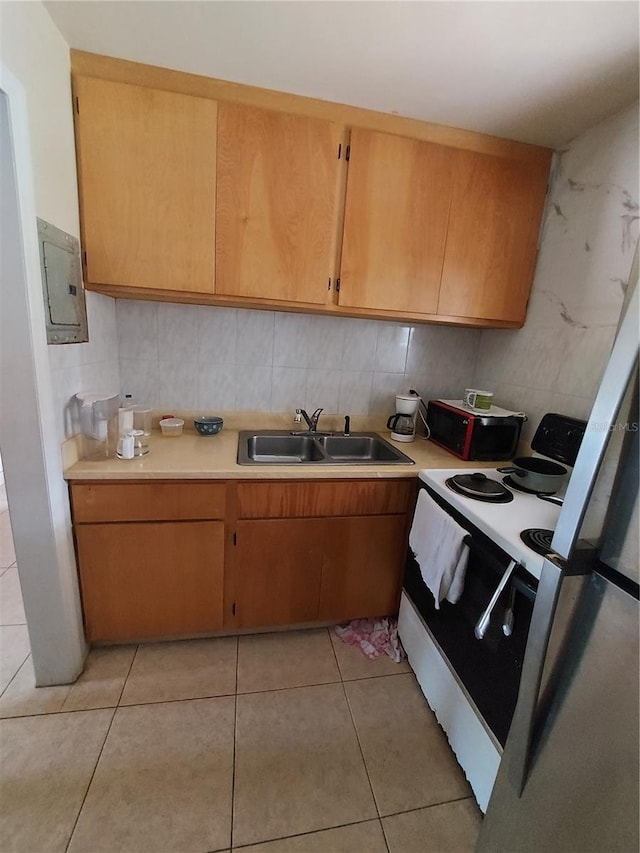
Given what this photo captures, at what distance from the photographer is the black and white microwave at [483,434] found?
1.65 meters

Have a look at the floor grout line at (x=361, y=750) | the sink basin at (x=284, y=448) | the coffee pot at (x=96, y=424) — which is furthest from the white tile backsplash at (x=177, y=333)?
the floor grout line at (x=361, y=750)

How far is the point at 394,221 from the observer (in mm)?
1541

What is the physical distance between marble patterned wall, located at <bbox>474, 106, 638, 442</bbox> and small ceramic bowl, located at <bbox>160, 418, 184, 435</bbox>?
1.66 metres

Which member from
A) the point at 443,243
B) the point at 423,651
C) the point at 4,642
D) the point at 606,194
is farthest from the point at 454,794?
the point at 606,194

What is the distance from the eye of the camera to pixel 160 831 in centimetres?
102

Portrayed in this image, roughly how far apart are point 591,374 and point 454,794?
1.56 meters

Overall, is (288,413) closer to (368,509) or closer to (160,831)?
(368,509)

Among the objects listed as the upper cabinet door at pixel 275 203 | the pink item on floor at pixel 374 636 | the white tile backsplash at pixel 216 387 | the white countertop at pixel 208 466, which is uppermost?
the upper cabinet door at pixel 275 203

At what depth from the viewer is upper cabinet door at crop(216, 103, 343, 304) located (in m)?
1.38

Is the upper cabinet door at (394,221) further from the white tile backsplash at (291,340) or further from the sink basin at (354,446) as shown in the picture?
the sink basin at (354,446)

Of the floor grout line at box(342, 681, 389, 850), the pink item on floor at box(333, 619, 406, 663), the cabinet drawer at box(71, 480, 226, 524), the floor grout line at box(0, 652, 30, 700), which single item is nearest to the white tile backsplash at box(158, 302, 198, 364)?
the cabinet drawer at box(71, 480, 226, 524)

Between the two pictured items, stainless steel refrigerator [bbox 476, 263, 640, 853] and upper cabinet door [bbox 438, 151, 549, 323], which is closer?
stainless steel refrigerator [bbox 476, 263, 640, 853]

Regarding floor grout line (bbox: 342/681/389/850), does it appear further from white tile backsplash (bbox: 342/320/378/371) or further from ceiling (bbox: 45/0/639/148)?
ceiling (bbox: 45/0/639/148)

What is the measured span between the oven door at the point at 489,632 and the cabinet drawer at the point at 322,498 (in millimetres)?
287
